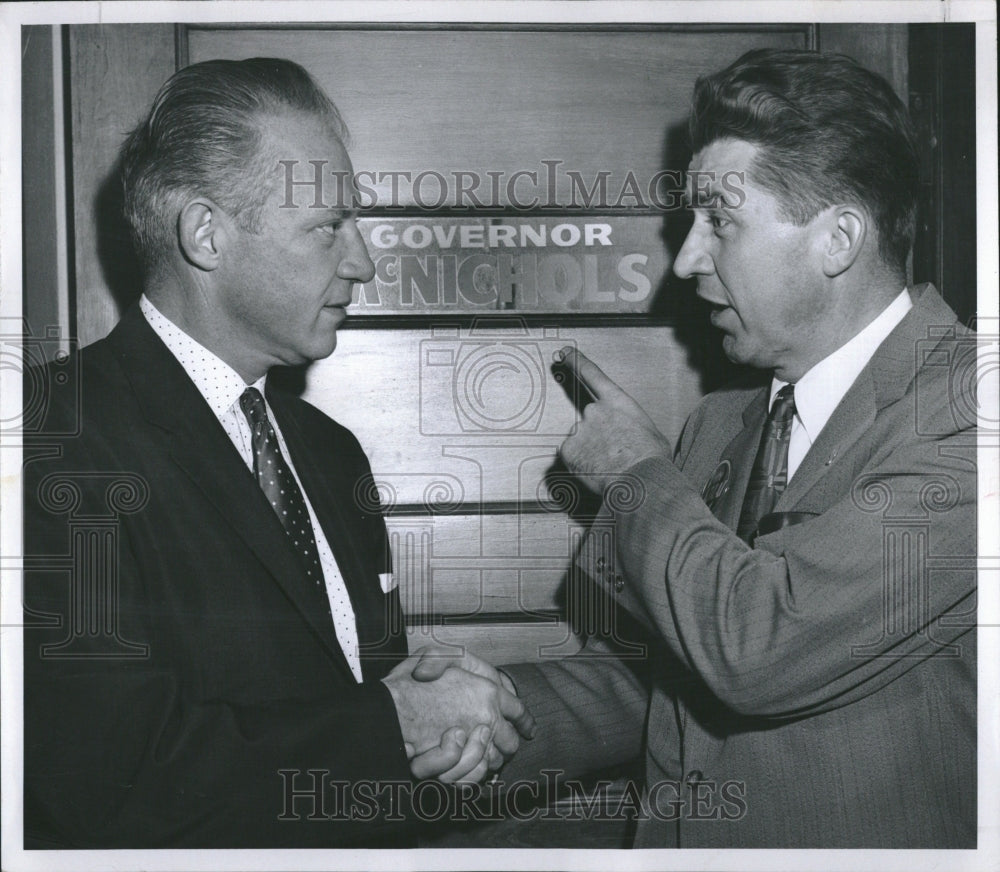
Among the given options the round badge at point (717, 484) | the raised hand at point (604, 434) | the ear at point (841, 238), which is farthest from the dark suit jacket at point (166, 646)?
the ear at point (841, 238)

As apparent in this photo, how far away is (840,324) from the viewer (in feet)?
4.31

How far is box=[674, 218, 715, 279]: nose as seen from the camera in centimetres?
135

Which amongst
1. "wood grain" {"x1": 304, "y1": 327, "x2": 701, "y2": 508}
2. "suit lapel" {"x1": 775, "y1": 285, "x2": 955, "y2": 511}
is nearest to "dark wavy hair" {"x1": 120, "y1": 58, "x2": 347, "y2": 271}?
"wood grain" {"x1": 304, "y1": 327, "x2": 701, "y2": 508}

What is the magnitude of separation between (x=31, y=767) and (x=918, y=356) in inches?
51.3

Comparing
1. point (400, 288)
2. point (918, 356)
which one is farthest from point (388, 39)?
point (918, 356)

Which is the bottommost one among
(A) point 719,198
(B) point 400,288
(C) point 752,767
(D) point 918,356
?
(C) point 752,767

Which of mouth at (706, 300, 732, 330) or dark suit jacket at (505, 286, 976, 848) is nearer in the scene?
dark suit jacket at (505, 286, 976, 848)

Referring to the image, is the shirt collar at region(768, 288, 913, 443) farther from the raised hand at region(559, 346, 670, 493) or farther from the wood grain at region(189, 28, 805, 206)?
the wood grain at region(189, 28, 805, 206)

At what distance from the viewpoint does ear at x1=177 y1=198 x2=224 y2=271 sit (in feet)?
4.25

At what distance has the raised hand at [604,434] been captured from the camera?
1339mm

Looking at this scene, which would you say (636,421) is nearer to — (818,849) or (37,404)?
(818,849)

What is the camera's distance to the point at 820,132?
4.25 ft

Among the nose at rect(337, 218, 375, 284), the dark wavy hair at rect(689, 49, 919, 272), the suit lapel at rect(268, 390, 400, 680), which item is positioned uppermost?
the dark wavy hair at rect(689, 49, 919, 272)

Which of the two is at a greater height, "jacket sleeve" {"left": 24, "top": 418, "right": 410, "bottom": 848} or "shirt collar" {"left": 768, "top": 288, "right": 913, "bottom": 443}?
"shirt collar" {"left": 768, "top": 288, "right": 913, "bottom": 443}
